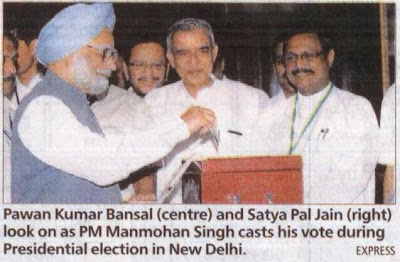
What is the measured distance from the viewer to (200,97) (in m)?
2.99

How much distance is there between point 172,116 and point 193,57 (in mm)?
263

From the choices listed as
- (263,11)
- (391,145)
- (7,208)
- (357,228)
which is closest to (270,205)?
(357,228)

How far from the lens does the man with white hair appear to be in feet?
9.71

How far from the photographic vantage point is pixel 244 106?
9.78ft

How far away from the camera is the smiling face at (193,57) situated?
2.98m

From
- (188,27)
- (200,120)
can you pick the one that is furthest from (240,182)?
(188,27)

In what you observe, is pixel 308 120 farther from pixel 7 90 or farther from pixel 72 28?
pixel 7 90

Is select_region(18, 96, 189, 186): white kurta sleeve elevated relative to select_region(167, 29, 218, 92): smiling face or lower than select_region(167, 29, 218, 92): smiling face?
lower

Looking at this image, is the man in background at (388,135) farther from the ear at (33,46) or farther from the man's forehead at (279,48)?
the ear at (33,46)

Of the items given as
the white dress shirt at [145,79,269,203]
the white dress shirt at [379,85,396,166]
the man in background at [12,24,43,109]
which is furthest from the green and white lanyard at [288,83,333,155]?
the man in background at [12,24,43,109]

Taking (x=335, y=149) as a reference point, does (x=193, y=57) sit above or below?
above

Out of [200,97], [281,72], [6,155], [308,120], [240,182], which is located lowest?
[240,182]

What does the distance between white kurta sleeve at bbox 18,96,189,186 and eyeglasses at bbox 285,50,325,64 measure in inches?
20.2

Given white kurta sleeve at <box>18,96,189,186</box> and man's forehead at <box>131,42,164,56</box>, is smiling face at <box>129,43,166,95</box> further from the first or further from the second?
white kurta sleeve at <box>18,96,189,186</box>
